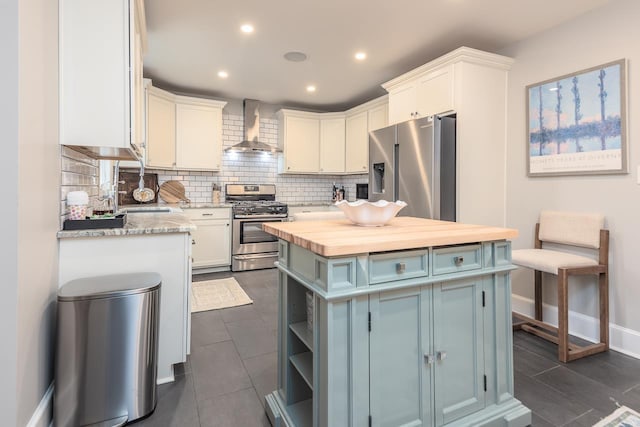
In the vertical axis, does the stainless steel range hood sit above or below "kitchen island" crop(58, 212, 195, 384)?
above

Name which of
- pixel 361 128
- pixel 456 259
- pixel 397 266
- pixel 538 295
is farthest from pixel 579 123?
pixel 361 128

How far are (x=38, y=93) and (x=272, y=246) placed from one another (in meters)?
3.51

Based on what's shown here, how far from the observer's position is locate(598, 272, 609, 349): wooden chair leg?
7.45 ft

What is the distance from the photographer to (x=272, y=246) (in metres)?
4.72

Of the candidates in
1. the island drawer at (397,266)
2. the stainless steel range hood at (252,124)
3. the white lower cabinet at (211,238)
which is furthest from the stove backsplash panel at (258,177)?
the island drawer at (397,266)

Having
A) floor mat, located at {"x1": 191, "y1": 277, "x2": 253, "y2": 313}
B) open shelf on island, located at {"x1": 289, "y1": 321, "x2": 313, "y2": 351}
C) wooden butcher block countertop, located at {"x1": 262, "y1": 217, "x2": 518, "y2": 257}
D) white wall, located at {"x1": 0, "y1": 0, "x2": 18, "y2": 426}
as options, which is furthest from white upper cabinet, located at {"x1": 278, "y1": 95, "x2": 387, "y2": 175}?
white wall, located at {"x1": 0, "y1": 0, "x2": 18, "y2": 426}

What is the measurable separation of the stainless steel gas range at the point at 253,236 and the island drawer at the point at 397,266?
10.9 feet

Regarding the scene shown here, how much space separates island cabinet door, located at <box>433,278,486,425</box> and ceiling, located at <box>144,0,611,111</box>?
2.18 m

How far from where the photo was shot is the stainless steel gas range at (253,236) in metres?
4.50

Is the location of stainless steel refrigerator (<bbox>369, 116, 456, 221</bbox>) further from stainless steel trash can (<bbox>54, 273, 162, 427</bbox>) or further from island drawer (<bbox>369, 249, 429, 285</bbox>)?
stainless steel trash can (<bbox>54, 273, 162, 427</bbox>)

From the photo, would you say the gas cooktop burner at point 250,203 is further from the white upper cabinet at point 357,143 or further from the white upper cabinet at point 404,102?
the white upper cabinet at point 404,102

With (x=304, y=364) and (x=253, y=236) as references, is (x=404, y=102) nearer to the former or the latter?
(x=253, y=236)

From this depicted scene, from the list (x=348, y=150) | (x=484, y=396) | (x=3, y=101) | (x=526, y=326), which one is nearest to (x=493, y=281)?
(x=484, y=396)

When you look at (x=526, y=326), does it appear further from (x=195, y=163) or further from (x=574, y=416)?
(x=195, y=163)
